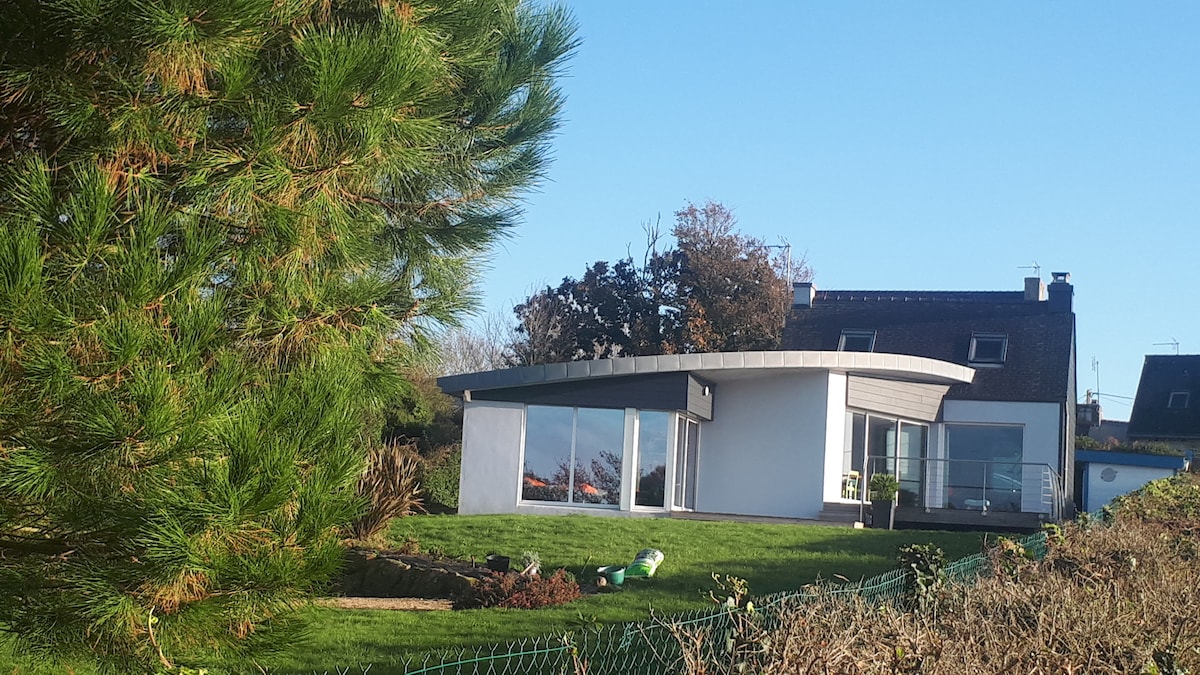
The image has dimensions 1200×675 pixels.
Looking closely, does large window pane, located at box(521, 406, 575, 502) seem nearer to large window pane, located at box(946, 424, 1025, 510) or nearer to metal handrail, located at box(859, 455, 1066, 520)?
metal handrail, located at box(859, 455, 1066, 520)

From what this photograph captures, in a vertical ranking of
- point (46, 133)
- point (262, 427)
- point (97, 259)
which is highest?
point (46, 133)

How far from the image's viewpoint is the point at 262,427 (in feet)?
13.3

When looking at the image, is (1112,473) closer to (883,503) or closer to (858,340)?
(858,340)

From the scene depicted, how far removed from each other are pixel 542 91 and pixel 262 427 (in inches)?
183

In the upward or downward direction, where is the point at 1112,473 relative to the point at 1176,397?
downward

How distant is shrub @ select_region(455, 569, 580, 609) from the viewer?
11.3m

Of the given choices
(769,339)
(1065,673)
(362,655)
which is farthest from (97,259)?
Result: (769,339)

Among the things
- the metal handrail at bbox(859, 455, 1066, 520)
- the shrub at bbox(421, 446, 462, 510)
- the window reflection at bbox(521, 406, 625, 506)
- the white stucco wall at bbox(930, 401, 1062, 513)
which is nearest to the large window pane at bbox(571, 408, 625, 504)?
the window reflection at bbox(521, 406, 625, 506)

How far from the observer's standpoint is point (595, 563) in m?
13.9

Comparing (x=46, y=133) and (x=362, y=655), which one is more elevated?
(x=46, y=133)

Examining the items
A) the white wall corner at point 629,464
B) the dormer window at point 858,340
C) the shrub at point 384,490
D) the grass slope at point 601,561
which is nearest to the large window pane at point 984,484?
the dormer window at point 858,340

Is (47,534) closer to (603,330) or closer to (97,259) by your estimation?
(97,259)

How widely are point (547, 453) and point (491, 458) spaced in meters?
1.07

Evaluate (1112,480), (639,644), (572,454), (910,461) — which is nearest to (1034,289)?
(1112,480)
